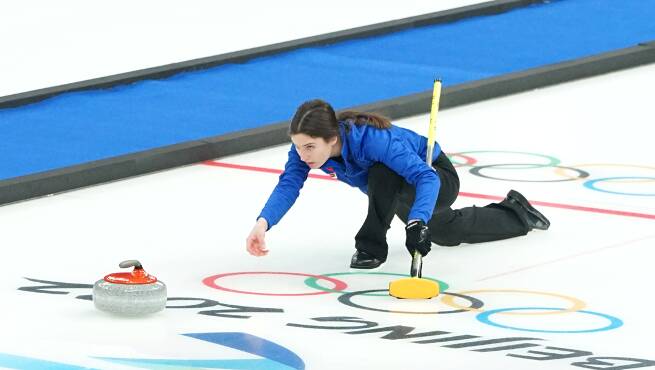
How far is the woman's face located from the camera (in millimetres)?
5473

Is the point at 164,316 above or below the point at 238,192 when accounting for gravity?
below

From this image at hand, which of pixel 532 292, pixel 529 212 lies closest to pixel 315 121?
pixel 532 292

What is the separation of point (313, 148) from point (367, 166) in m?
0.30

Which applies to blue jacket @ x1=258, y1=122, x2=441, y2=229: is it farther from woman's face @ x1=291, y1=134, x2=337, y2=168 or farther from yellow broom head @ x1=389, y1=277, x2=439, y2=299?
yellow broom head @ x1=389, y1=277, x2=439, y2=299

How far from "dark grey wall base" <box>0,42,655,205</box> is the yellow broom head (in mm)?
2188

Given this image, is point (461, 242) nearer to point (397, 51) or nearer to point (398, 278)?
point (398, 278)

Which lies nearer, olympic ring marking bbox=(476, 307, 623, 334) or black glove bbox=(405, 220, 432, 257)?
olympic ring marking bbox=(476, 307, 623, 334)

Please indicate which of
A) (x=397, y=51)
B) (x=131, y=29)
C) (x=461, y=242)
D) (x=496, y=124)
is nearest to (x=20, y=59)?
(x=131, y=29)

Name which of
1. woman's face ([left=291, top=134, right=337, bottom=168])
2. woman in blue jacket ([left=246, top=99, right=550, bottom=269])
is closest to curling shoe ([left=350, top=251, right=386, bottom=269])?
woman in blue jacket ([left=246, top=99, right=550, bottom=269])

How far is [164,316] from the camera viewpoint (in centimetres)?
522

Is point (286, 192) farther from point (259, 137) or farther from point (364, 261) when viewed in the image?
point (259, 137)

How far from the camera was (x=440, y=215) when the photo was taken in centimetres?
606

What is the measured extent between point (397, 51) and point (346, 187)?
3.04 m

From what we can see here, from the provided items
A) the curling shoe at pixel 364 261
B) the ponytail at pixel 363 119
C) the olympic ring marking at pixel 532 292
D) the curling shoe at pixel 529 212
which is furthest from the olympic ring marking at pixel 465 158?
the olympic ring marking at pixel 532 292
